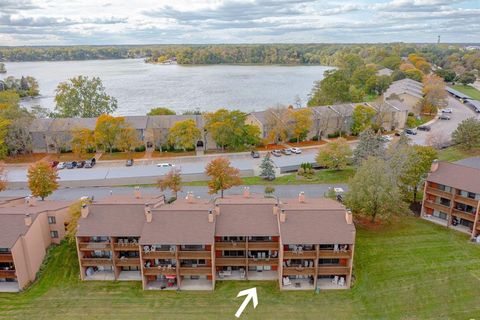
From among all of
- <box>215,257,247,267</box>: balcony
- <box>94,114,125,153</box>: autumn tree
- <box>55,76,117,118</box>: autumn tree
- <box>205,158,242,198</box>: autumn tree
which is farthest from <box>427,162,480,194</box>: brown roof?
<box>55,76,117,118</box>: autumn tree

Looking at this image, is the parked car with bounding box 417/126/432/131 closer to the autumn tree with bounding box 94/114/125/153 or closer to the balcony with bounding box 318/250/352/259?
the balcony with bounding box 318/250/352/259

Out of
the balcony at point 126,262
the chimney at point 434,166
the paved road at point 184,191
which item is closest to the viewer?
the balcony at point 126,262

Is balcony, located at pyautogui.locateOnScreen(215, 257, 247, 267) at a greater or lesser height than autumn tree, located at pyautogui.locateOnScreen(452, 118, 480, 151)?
lesser

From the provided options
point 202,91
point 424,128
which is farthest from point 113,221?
point 202,91

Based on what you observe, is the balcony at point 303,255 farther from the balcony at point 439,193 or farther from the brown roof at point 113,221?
the balcony at point 439,193

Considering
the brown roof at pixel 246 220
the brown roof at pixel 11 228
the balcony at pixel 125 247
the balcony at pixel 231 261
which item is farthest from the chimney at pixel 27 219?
the balcony at pixel 231 261
